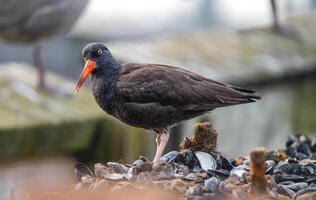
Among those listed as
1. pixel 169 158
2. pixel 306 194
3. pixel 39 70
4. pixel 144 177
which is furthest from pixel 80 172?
pixel 39 70

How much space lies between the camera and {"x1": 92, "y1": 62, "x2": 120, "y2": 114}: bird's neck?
6.51m

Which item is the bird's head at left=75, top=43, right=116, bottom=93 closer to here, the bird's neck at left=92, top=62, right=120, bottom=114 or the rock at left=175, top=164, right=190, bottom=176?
the bird's neck at left=92, top=62, right=120, bottom=114

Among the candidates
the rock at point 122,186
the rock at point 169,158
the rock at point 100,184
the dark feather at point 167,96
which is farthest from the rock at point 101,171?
the dark feather at point 167,96

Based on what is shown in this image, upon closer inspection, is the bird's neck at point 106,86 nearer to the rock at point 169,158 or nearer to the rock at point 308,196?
the rock at point 169,158

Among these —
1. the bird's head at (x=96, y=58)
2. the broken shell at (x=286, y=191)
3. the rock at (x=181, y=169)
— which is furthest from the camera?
the bird's head at (x=96, y=58)

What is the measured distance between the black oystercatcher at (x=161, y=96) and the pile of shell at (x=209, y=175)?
0.21 meters

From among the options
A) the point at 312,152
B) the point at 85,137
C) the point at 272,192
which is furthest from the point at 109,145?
the point at 272,192

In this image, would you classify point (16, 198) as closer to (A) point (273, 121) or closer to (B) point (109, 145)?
(B) point (109, 145)

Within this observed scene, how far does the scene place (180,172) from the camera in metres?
6.11

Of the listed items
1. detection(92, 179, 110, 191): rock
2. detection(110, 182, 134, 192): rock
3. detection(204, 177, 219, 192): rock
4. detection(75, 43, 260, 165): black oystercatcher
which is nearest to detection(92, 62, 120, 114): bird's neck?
detection(75, 43, 260, 165): black oystercatcher

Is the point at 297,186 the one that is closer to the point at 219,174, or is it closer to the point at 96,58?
the point at 219,174

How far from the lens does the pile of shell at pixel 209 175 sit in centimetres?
551

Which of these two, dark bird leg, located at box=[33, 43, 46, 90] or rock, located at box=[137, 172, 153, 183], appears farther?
dark bird leg, located at box=[33, 43, 46, 90]

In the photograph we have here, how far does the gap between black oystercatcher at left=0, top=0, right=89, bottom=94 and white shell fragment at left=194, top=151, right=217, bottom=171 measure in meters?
4.80
